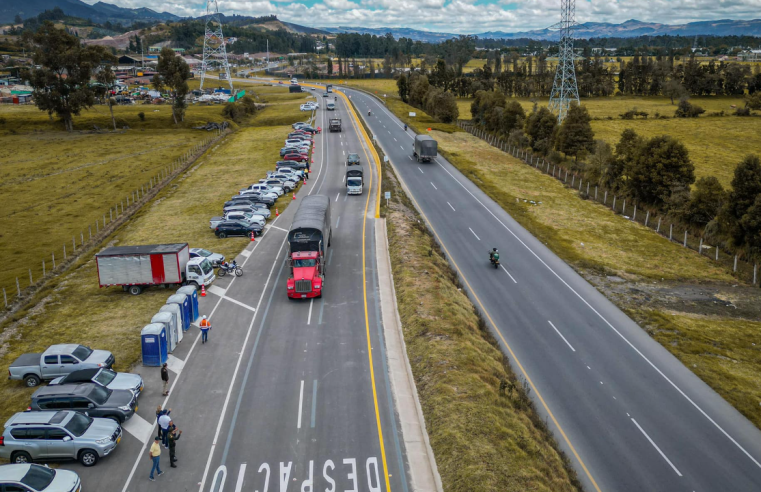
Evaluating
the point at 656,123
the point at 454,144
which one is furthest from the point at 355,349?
the point at 656,123

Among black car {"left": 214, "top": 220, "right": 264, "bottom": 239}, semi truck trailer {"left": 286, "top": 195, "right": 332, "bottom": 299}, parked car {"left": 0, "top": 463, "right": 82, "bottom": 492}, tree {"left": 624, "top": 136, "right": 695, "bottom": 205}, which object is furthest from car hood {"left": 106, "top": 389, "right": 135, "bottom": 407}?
tree {"left": 624, "top": 136, "right": 695, "bottom": 205}

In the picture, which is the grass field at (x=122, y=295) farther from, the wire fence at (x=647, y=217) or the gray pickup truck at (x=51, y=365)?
the wire fence at (x=647, y=217)

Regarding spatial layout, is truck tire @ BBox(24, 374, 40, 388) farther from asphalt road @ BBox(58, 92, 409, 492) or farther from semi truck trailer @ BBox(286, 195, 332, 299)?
semi truck trailer @ BBox(286, 195, 332, 299)

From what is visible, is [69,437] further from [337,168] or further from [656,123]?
[656,123]

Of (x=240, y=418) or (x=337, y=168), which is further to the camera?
(x=337, y=168)

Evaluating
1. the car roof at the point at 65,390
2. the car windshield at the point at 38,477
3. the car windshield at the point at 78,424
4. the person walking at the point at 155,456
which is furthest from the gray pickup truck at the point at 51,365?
the person walking at the point at 155,456

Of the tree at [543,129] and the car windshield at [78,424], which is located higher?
the tree at [543,129]
